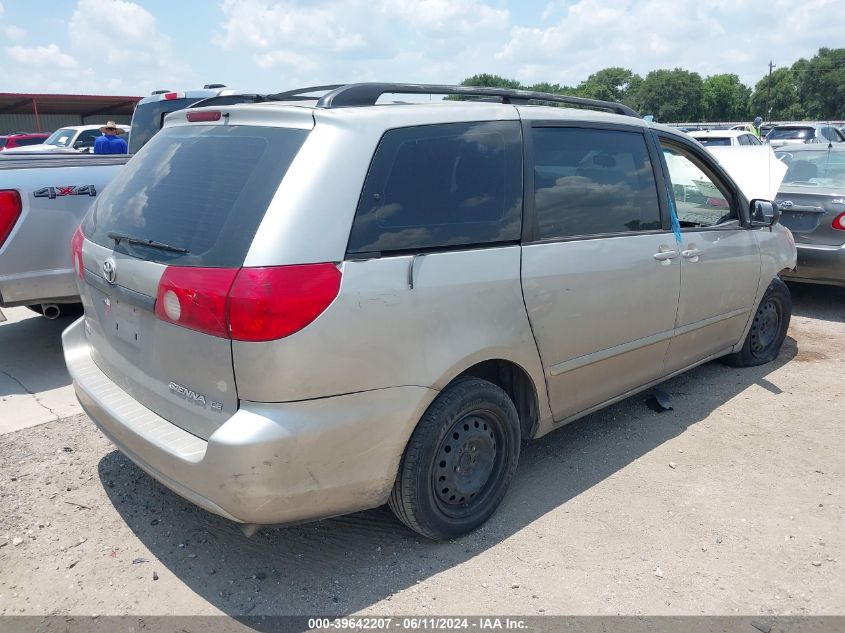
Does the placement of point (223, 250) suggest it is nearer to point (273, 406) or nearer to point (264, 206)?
point (264, 206)

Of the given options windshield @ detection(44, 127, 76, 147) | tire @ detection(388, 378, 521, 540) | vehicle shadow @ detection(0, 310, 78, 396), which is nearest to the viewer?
tire @ detection(388, 378, 521, 540)

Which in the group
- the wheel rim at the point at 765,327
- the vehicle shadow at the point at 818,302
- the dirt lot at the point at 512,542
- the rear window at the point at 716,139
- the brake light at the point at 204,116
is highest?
the brake light at the point at 204,116

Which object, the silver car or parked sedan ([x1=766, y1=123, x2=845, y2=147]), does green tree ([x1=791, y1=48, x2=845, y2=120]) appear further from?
the silver car

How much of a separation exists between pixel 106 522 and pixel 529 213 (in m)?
2.44

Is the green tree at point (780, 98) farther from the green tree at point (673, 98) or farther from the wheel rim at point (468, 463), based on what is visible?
the wheel rim at point (468, 463)

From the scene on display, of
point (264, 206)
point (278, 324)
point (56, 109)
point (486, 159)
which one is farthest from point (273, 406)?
point (56, 109)

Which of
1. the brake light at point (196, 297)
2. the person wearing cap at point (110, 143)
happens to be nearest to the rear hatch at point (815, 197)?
the brake light at point (196, 297)

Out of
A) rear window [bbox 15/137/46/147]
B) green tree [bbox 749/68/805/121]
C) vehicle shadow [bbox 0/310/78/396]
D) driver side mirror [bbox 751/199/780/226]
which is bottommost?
vehicle shadow [bbox 0/310/78/396]

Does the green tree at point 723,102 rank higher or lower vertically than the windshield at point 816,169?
higher

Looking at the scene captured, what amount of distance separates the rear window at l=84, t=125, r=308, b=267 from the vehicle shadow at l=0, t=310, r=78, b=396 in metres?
2.18

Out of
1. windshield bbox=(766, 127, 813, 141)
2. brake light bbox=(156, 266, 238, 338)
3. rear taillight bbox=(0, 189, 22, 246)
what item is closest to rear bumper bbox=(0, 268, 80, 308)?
rear taillight bbox=(0, 189, 22, 246)

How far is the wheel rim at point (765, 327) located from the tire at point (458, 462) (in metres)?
2.92

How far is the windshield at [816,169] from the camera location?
7309 mm

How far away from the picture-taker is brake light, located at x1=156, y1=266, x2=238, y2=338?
2.42 metres
